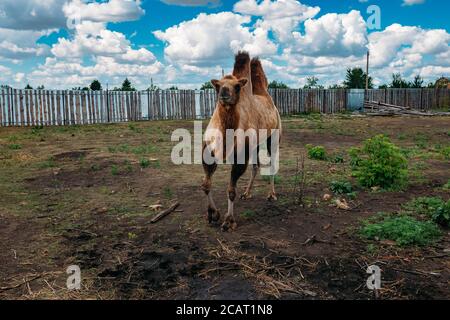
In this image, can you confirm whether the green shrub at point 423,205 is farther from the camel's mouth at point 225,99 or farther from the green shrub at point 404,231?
the camel's mouth at point 225,99

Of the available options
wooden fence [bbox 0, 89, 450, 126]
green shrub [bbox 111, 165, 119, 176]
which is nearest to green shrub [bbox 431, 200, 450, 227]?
green shrub [bbox 111, 165, 119, 176]

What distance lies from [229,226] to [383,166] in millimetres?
3296

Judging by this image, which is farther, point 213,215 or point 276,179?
point 276,179

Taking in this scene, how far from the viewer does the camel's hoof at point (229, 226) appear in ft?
18.2

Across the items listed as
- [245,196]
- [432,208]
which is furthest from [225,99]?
[432,208]

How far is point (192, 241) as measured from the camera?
5168 mm

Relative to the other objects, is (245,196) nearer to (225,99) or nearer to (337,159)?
(225,99)

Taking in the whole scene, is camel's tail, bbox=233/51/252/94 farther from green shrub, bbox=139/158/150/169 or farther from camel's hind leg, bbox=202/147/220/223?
green shrub, bbox=139/158/150/169

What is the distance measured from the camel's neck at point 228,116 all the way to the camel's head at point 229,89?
9cm

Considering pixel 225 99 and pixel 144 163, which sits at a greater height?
pixel 225 99

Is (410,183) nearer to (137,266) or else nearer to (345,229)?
(345,229)

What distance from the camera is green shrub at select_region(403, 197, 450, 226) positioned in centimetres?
554

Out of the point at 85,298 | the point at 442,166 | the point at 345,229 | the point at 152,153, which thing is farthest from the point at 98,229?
the point at 442,166

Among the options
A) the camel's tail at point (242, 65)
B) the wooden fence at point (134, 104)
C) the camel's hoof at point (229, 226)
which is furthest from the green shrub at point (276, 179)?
the wooden fence at point (134, 104)
